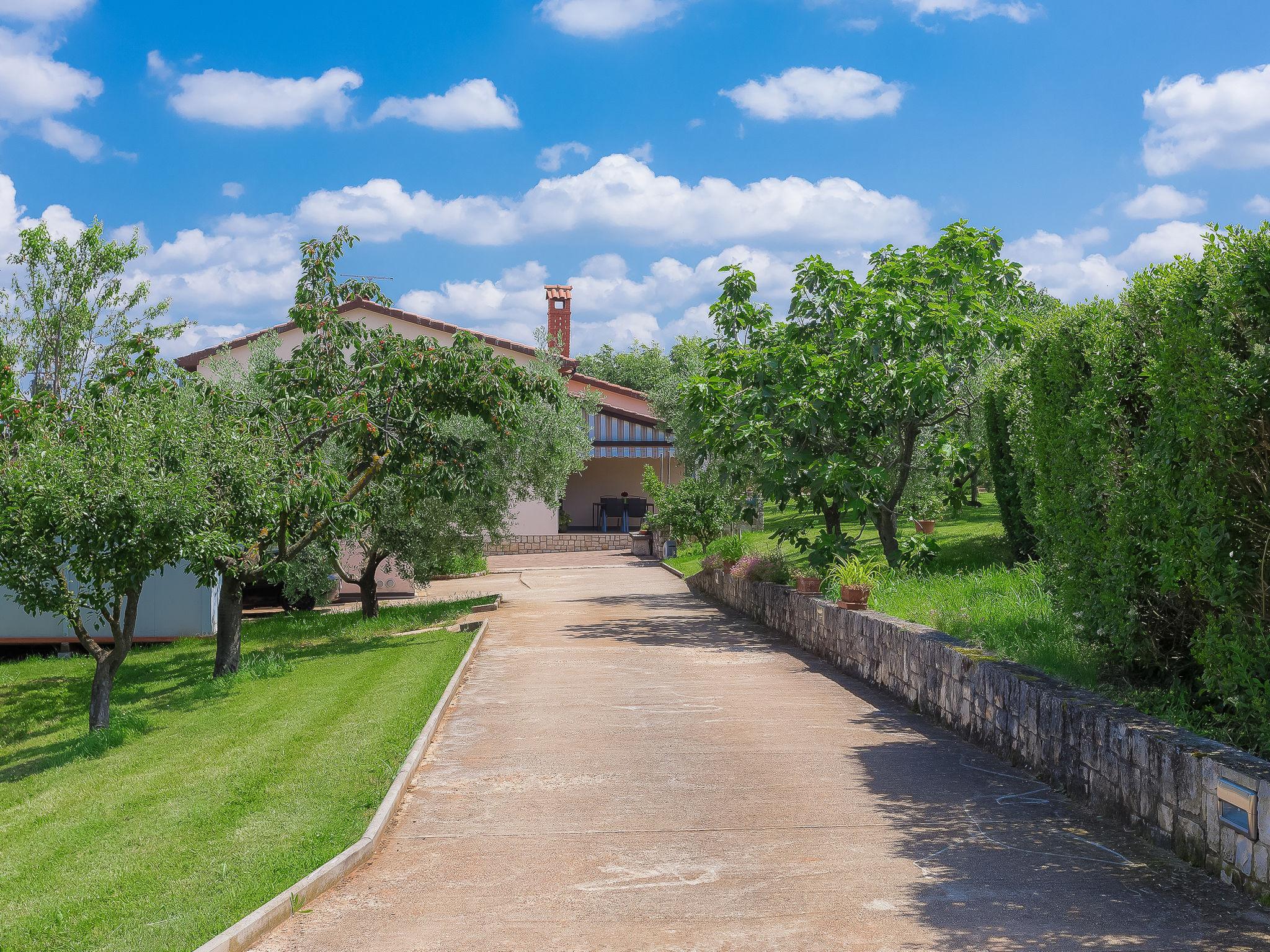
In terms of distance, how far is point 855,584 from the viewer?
527 inches

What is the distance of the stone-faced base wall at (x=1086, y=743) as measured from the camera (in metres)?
5.43

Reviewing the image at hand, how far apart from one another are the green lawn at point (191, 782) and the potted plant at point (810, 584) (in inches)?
200

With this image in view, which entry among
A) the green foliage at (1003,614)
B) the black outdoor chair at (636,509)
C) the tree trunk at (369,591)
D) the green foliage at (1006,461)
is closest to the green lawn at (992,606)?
the green foliage at (1003,614)

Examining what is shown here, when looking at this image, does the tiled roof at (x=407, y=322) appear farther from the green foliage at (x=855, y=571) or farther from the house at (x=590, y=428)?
the green foliage at (x=855, y=571)

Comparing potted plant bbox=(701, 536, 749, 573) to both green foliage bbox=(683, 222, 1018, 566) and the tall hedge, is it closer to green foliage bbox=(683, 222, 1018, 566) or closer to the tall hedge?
green foliage bbox=(683, 222, 1018, 566)

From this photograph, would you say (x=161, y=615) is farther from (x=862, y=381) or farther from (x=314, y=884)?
(x=314, y=884)

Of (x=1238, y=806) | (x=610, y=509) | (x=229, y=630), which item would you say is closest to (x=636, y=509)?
(x=610, y=509)

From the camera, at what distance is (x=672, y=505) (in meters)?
33.7

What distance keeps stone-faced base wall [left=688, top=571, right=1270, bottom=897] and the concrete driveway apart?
17cm

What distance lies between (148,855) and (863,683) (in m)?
7.63

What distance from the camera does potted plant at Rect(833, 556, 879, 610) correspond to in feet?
43.7

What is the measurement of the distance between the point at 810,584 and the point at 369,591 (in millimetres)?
10803

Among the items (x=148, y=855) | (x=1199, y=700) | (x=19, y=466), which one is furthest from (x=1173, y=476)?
(x=19, y=466)

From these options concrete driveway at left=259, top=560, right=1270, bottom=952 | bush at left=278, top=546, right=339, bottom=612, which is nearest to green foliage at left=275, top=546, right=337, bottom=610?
bush at left=278, top=546, right=339, bottom=612
